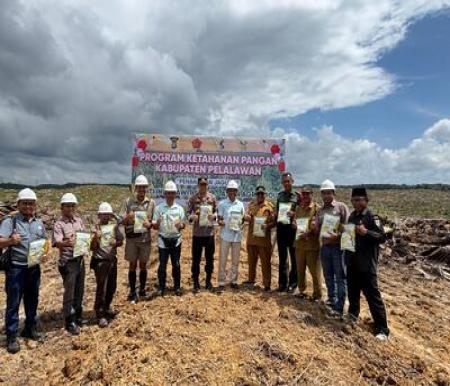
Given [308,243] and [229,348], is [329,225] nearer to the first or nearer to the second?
[308,243]

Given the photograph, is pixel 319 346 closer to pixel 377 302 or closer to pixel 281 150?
pixel 377 302

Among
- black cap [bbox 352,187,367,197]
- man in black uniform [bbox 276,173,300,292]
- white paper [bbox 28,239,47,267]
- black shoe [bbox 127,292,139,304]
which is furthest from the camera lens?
man in black uniform [bbox 276,173,300,292]

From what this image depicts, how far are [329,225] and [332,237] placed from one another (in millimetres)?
186

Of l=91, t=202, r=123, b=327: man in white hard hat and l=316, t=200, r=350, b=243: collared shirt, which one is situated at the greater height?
l=316, t=200, r=350, b=243: collared shirt

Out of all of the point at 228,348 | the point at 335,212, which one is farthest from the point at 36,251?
the point at 335,212

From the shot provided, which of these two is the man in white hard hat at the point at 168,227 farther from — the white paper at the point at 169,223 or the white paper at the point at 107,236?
the white paper at the point at 107,236

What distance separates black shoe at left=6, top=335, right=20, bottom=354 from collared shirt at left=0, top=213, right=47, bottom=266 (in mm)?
1030

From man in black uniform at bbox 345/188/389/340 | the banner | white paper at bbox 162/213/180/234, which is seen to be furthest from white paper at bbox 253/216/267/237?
the banner

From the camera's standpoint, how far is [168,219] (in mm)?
6723

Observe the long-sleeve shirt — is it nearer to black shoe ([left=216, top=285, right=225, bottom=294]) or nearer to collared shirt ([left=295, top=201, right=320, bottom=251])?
collared shirt ([left=295, top=201, right=320, bottom=251])

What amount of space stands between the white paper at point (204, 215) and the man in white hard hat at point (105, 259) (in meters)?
1.36

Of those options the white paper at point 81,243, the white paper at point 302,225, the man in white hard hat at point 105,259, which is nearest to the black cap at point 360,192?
the white paper at point 302,225

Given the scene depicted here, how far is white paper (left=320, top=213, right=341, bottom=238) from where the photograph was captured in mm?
6246

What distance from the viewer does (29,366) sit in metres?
5.32
